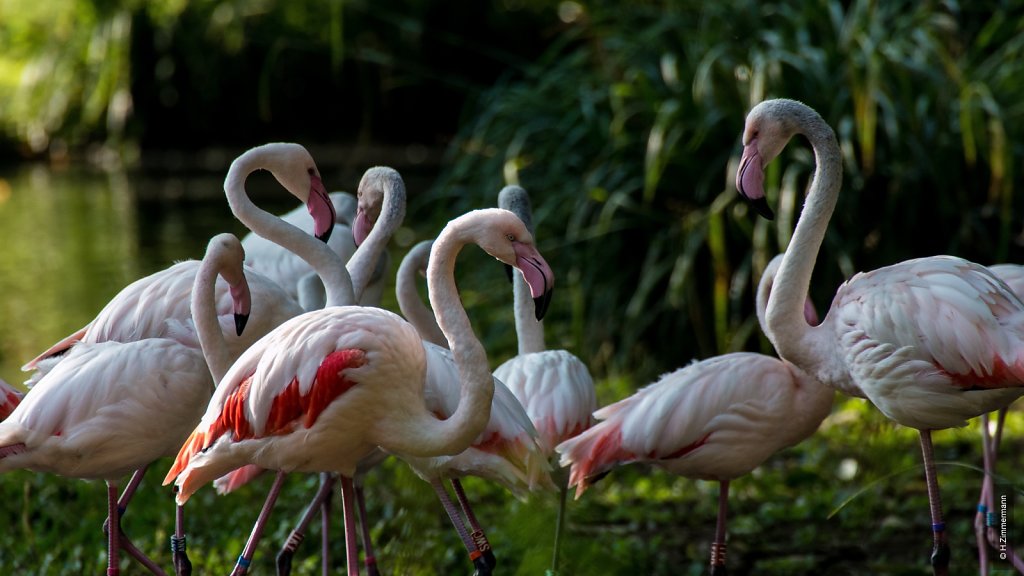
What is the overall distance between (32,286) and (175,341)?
23.6 ft

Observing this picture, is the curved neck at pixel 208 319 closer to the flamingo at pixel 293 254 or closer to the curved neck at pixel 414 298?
the curved neck at pixel 414 298

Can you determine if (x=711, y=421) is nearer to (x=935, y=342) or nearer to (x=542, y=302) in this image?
(x=935, y=342)

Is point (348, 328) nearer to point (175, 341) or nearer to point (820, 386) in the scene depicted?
point (175, 341)

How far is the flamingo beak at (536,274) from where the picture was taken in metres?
3.14

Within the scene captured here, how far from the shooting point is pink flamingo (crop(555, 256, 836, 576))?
391 cm

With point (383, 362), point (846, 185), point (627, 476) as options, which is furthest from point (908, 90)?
point (383, 362)

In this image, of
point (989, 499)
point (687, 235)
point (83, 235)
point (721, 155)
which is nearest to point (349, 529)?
point (989, 499)

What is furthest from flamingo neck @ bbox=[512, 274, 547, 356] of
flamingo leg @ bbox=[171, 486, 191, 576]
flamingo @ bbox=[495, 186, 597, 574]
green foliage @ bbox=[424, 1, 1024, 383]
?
green foliage @ bbox=[424, 1, 1024, 383]

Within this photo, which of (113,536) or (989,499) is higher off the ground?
(113,536)

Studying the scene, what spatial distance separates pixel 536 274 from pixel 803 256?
1.04 meters

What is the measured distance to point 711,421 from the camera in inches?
154

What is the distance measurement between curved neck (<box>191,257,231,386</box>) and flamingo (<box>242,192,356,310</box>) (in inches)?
41.0

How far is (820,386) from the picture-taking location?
3.99 metres

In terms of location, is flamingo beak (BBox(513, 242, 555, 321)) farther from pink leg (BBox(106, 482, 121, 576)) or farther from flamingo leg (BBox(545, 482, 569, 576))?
pink leg (BBox(106, 482, 121, 576))
